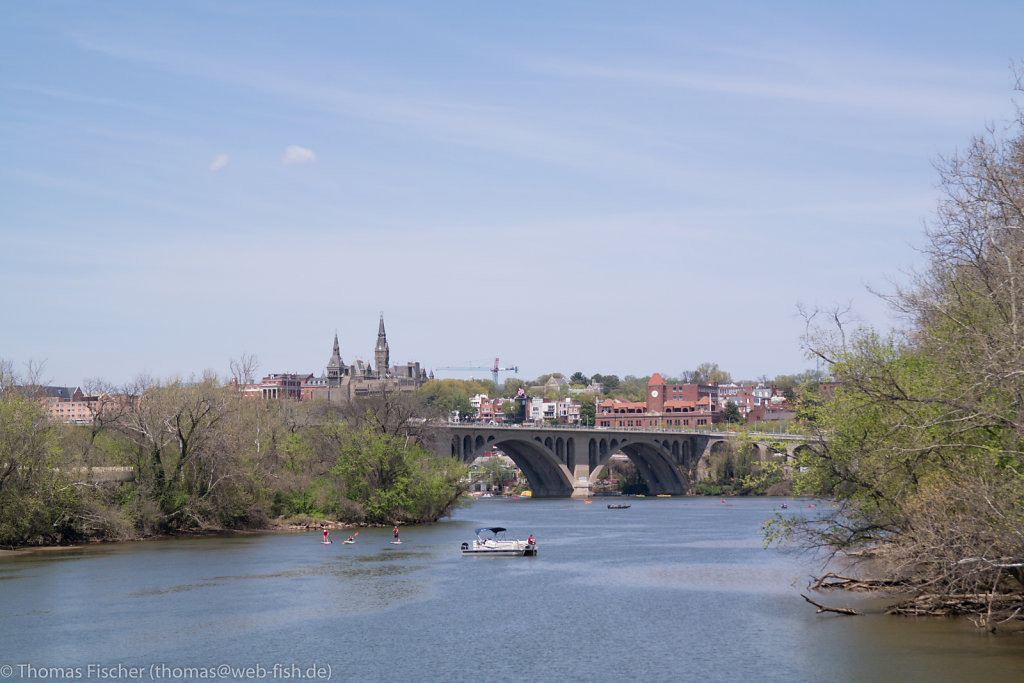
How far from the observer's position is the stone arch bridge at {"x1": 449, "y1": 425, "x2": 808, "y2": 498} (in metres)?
129

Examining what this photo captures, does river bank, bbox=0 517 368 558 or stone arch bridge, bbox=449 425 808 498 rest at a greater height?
stone arch bridge, bbox=449 425 808 498

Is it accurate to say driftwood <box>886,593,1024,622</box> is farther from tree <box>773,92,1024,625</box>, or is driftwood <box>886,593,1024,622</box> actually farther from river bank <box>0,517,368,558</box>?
river bank <box>0,517,368,558</box>

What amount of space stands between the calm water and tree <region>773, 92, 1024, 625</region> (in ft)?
9.31

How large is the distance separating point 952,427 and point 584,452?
381 ft

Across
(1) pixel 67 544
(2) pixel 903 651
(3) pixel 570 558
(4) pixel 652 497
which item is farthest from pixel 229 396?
(4) pixel 652 497

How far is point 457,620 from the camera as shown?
38250 mm

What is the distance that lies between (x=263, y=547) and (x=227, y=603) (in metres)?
23.5

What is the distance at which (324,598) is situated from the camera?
141ft

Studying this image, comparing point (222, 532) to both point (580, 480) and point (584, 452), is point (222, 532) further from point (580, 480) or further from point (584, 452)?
point (584, 452)

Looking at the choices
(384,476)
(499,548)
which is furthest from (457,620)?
(384,476)

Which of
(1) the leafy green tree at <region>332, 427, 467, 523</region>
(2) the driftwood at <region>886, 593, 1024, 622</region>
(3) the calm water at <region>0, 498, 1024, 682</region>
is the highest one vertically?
(1) the leafy green tree at <region>332, 427, 467, 523</region>

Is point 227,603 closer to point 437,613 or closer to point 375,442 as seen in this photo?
point 437,613

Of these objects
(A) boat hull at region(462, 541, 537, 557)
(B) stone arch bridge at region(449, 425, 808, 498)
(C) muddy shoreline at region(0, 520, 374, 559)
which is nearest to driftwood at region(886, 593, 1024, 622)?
(A) boat hull at region(462, 541, 537, 557)

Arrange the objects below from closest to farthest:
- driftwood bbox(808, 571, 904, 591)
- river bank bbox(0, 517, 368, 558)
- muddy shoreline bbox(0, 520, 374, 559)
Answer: driftwood bbox(808, 571, 904, 591), muddy shoreline bbox(0, 520, 374, 559), river bank bbox(0, 517, 368, 558)
